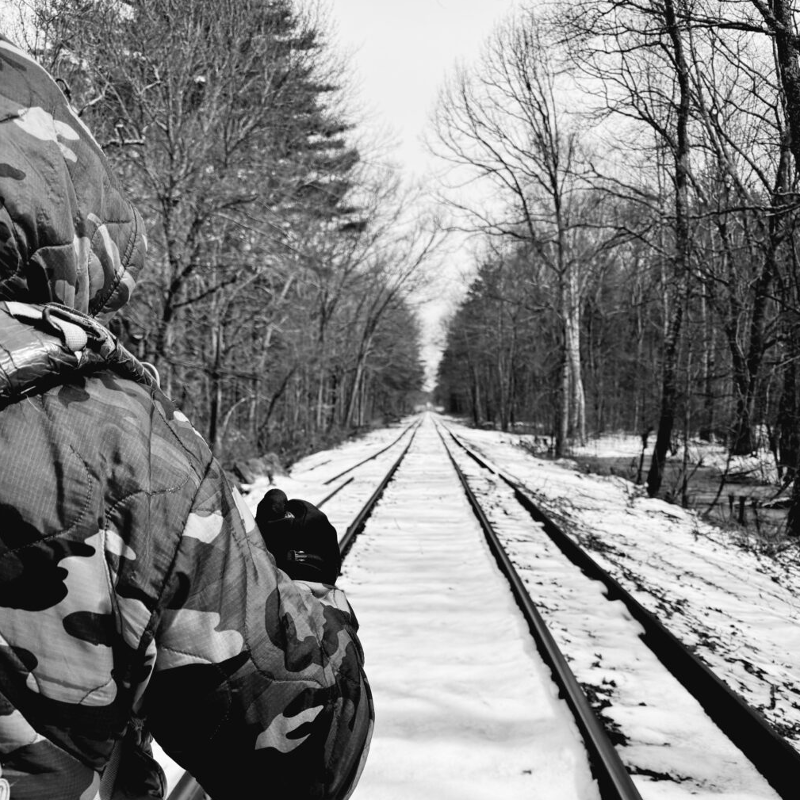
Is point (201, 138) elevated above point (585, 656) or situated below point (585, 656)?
above

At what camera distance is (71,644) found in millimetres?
647

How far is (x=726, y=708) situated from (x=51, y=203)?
361 cm

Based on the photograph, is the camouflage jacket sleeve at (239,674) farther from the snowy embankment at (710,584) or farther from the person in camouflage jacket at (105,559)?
the snowy embankment at (710,584)

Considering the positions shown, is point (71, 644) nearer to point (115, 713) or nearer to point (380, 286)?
point (115, 713)

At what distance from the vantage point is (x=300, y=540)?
111 cm

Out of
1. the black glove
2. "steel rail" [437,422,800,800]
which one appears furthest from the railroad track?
the black glove

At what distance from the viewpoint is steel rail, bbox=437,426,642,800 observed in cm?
225

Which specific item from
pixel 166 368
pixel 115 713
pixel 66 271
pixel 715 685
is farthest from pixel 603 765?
pixel 166 368

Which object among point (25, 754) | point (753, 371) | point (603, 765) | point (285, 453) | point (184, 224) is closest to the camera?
point (25, 754)

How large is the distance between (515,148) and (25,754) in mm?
21571

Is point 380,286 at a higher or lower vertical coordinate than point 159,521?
higher

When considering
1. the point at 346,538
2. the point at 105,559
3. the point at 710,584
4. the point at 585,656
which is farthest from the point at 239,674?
the point at 710,584

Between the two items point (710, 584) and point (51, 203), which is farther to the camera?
point (710, 584)

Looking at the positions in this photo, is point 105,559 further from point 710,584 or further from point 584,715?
point 710,584
